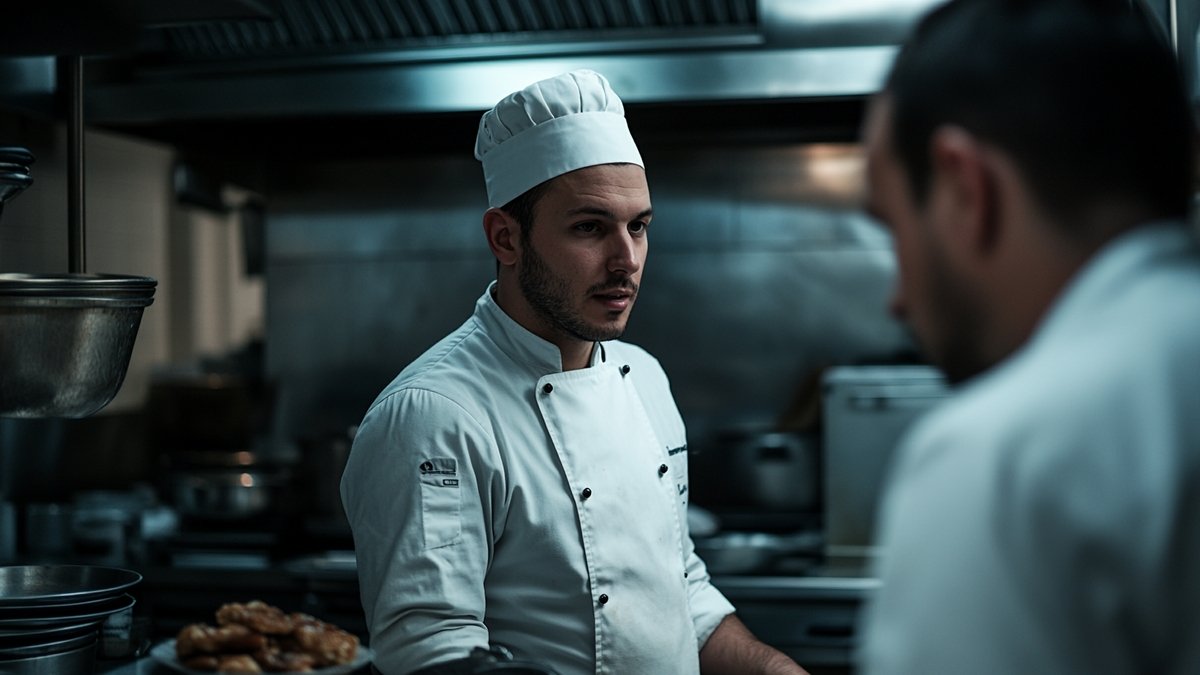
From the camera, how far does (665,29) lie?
320 centimetres

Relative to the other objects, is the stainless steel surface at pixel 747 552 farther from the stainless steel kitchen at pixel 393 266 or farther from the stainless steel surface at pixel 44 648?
the stainless steel surface at pixel 44 648

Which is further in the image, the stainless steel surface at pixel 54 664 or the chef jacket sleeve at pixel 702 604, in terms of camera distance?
the chef jacket sleeve at pixel 702 604

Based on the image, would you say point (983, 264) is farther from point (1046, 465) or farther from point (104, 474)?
point (104, 474)

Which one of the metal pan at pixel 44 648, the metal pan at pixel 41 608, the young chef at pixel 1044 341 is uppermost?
the young chef at pixel 1044 341

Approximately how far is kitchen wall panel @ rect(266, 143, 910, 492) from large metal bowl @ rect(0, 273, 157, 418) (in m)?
2.32

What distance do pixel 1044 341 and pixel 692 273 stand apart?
3227 millimetres

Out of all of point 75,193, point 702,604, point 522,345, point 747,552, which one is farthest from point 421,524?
point 747,552

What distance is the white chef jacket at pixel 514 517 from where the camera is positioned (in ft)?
5.35

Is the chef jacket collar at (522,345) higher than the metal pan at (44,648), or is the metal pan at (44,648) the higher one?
the chef jacket collar at (522,345)

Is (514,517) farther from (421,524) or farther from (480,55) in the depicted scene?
(480,55)

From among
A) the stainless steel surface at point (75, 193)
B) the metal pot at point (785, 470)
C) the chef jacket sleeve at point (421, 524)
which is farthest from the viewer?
the metal pot at point (785, 470)

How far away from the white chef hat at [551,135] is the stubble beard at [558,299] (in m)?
0.13

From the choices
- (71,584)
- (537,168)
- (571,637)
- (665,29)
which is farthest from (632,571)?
(665,29)

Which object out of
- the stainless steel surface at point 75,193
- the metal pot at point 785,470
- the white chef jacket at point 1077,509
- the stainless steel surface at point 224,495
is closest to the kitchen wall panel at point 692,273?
the metal pot at point 785,470
